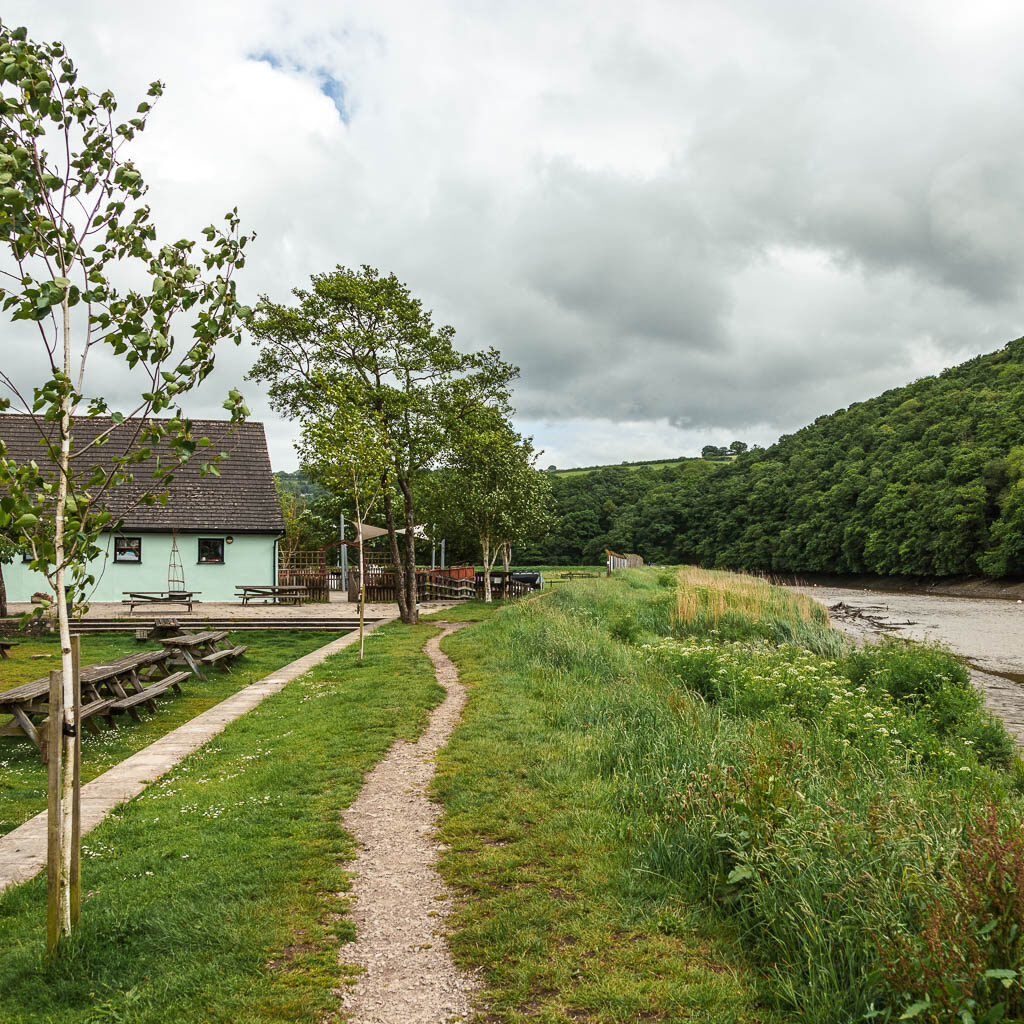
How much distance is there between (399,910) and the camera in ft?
14.3

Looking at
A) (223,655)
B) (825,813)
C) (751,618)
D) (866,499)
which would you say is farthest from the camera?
(866,499)

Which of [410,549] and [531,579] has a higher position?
[410,549]

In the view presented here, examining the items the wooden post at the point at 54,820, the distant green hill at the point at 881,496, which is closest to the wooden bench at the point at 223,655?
the wooden post at the point at 54,820

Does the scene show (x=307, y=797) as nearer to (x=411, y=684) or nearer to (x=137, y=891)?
(x=137, y=891)

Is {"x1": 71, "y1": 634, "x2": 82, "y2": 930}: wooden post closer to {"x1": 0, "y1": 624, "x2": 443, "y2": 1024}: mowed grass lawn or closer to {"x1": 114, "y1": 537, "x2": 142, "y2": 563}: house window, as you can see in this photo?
{"x1": 0, "y1": 624, "x2": 443, "y2": 1024}: mowed grass lawn

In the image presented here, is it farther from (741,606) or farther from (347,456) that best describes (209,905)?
(741,606)

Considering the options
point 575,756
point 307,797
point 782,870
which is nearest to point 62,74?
point 307,797

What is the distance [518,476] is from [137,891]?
2530cm

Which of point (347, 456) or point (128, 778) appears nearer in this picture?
point (128, 778)

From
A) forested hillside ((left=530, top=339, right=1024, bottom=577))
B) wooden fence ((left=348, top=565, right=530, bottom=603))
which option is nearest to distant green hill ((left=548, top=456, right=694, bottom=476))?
forested hillside ((left=530, top=339, right=1024, bottom=577))

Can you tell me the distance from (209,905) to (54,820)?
106 centimetres

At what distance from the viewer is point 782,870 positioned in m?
4.21

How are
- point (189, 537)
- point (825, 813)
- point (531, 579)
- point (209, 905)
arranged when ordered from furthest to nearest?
point (531, 579) < point (189, 537) < point (825, 813) < point (209, 905)

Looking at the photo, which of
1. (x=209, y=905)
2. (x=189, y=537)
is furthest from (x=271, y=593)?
(x=209, y=905)
